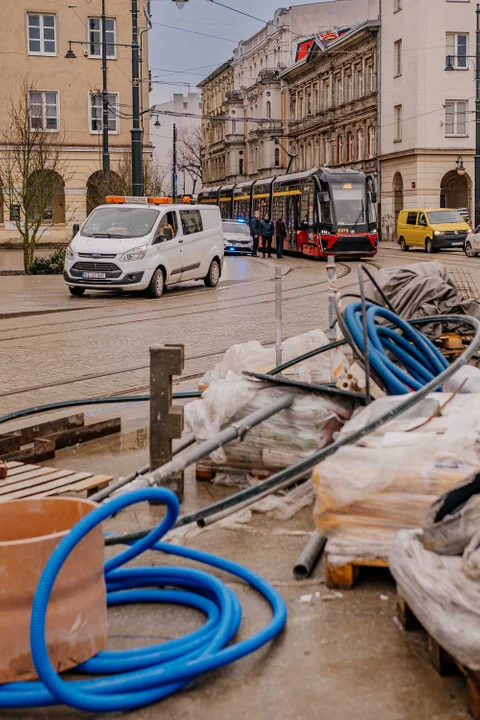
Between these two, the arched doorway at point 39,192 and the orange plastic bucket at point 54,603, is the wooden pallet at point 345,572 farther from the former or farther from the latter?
the arched doorway at point 39,192

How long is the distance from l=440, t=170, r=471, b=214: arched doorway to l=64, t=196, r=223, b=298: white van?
35.6 meters

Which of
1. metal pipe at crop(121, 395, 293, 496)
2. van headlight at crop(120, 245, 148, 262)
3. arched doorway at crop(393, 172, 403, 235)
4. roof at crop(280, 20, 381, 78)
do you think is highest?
roof at crop(280, 20, 381, 78)

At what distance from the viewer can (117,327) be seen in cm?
1548

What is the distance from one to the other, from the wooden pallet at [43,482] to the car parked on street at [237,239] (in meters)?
36.6

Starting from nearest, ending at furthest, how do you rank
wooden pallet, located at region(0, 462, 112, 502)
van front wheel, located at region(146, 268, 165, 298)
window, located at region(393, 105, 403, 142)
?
wooden pallet, located at region(0, 462, 112, 502) < van front wheel, located at region(146, 268, 165, 298) < window, located at region(393, 105, 403, 142)

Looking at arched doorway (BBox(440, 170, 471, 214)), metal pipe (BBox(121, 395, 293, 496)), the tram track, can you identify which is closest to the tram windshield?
the tram track

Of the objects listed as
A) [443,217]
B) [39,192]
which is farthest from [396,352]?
[443,217]

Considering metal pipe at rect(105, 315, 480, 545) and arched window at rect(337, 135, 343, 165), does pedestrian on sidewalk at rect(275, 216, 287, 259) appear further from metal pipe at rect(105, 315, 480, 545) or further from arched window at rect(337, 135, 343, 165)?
metal pipe at rect(105, 315, 480, 545)

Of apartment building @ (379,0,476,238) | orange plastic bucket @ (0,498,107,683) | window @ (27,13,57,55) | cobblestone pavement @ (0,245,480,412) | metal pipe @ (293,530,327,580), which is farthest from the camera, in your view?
apartment building @ (379,0,476,238)

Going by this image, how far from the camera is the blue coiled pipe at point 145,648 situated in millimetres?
3277

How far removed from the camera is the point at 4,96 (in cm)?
5088

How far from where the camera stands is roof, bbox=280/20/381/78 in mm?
60697

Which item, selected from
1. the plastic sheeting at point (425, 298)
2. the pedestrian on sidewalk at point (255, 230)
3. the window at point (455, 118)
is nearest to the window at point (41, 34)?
the pedestrian on sidewalk at point (255, 230)

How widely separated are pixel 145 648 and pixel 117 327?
12.0 m
